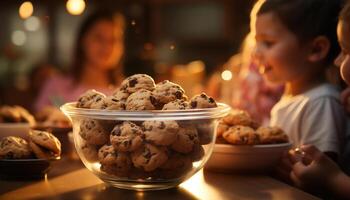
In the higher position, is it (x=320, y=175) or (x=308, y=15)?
(x=308, y=15)

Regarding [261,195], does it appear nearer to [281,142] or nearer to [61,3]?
[281,142]

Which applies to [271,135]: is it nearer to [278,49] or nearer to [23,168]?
[278,49]

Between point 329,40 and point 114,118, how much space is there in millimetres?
865

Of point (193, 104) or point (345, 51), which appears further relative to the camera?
point (345, 51)

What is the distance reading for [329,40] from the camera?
1547 mm

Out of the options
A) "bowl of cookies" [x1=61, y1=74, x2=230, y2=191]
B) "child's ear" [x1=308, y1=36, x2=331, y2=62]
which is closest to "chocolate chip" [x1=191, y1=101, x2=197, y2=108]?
"bowl of cookies" [x1=61, y1=74, x2=230, y2=191]

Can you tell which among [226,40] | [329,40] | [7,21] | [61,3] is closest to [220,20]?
[226,40]

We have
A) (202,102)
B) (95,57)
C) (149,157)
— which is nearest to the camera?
(149,157)

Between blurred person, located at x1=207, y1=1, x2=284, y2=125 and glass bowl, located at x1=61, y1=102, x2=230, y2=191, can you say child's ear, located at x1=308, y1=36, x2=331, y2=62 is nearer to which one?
blurred person, located at x1=207, y1=1, x2=284, y2=125

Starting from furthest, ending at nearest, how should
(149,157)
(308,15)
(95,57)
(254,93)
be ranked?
(95,57) → (254,93) → (308,15) → (149,157)

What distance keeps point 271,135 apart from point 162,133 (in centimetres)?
39

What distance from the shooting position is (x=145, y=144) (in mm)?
901

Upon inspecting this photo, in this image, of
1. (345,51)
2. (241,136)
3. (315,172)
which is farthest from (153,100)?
(345,51)

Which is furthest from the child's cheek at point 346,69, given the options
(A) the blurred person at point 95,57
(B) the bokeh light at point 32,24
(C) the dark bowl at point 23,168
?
(B) the bokeh light at point 32,24
